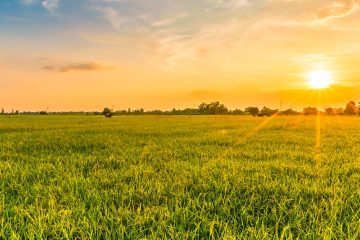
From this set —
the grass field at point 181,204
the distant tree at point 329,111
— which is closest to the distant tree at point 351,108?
the distant tree at point 329,111

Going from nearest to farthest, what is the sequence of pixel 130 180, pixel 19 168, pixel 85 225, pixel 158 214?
pixel 85 225 < pixel 158 214 < pixel 130 180 < pixel 19 168

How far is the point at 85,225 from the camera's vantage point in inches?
121

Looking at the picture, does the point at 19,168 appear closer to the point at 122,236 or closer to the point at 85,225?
the point at 85,225

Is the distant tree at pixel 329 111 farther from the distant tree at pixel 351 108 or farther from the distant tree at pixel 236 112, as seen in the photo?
the distant tree at pixel 236 112

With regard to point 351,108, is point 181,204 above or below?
below

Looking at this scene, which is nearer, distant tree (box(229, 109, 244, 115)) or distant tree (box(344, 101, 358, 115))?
distant tree (box(344, 101, 358, 115))

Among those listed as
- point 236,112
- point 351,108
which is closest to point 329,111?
point 351,108

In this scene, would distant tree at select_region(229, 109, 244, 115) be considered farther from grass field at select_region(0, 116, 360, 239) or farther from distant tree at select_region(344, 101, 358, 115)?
grass field at select_region(0, 116, 360, 239)

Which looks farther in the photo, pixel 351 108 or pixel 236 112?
pixel 236 112

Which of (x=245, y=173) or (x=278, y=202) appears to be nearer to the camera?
(x=278, y=202)

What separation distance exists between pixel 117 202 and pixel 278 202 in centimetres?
205

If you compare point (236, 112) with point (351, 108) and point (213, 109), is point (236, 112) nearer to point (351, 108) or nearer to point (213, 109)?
point (213, 109)

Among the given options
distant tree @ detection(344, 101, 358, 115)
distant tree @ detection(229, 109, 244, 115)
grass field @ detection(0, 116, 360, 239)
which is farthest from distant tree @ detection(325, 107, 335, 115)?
grass field @ detection(0, 116, 360, 239)

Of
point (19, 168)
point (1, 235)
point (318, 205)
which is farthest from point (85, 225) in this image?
point (19, 168)
